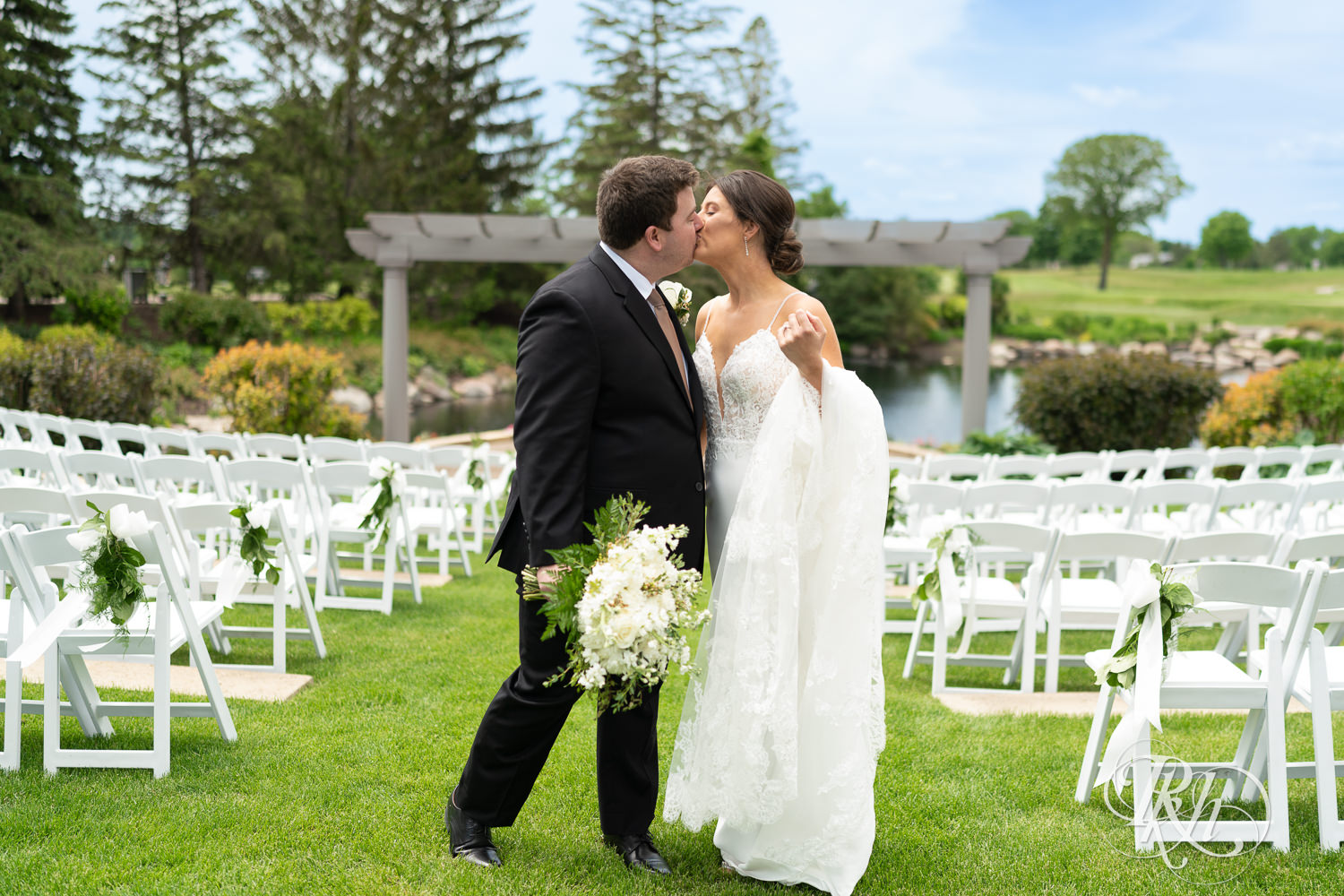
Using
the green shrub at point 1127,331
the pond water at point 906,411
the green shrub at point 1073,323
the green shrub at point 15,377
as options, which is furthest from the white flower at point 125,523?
the green shrub at point 1073,323

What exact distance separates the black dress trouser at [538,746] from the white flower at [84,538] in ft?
4.95

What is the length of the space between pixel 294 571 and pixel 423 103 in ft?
108

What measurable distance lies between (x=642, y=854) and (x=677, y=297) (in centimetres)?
168

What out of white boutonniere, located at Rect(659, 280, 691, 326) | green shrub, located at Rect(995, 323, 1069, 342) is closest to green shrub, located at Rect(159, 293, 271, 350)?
white boutonniere, located at Rect(659, 280, 691, 326)

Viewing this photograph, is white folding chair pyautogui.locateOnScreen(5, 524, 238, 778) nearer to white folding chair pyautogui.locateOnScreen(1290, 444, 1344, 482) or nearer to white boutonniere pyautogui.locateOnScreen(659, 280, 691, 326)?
white boutonniere pyautogui.locateOnScreen(659, 280, 691, 326)

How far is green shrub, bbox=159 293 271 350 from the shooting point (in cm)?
2784

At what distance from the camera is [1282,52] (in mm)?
104812

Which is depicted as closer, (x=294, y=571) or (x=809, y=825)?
(x=809, y=825)

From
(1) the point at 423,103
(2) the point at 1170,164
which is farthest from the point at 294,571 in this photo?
(2) the point at 1170,164

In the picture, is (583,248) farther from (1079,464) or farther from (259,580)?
(259,580)

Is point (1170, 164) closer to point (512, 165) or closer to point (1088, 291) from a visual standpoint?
point (1088, 291)

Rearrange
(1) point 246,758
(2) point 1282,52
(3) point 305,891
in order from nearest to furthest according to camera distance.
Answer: (3) point 305,891 < (1) point 246,758 < (2) point 1282,52

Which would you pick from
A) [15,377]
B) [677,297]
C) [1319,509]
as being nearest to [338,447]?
[677,297]

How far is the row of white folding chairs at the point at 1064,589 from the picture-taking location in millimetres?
4266
